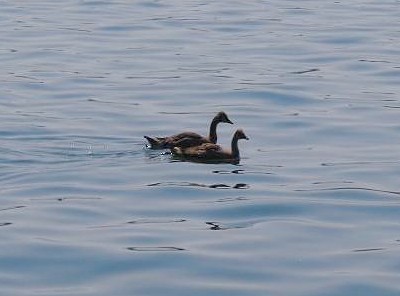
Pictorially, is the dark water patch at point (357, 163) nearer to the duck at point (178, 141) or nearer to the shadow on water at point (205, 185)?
the shadow on water at point (205, 185)

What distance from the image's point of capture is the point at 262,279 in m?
11.9

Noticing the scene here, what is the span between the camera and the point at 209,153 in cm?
1717

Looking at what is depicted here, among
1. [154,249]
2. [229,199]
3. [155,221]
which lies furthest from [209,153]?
[154,249]

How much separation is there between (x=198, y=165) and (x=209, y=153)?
0.77 feet

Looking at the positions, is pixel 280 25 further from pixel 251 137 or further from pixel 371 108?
pixel 251 137

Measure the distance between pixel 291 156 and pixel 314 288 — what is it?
5.62 metres

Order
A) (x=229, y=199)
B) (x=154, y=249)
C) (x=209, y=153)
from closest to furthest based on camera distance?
(x=154, y=249), (x=229, y=199), (x=209, y=153)

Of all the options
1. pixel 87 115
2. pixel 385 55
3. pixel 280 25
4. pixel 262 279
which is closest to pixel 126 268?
pixel 262 279

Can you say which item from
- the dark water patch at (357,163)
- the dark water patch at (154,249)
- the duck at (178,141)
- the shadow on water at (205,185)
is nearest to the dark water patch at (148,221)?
the dark water patch at (154,249)

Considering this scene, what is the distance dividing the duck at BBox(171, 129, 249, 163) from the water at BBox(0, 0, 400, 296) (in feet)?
0.56

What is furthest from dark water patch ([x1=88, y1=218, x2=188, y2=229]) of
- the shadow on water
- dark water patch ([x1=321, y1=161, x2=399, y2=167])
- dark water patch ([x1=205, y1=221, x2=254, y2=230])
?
dark water patch ([x1=321, y1=161, x2=399, y2=167])

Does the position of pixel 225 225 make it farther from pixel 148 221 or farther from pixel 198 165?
pixel 198 165

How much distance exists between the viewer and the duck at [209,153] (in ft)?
56.1

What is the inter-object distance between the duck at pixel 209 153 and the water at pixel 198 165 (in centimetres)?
17
